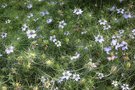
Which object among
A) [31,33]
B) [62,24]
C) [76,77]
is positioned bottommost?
[76,77]

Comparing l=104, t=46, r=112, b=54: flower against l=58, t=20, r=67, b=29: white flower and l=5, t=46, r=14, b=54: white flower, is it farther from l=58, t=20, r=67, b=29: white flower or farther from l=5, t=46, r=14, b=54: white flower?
l=5, t=46, r=14, b=54: white flower

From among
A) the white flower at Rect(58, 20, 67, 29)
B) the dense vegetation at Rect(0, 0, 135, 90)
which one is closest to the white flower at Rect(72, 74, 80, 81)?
the dense vegetation at Rect(0, 0, 135, 90)

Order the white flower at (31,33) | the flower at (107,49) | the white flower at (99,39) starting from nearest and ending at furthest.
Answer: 1. the flower at (107,49)
2. the white flower at (99,39)
3. the white flower at (31,33)

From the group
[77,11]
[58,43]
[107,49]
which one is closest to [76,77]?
[107,49]

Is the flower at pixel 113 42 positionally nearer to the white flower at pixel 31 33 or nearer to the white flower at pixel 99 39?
the white flower at pixel 99 39

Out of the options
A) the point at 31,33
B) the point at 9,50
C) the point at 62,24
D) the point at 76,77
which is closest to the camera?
the point at 76,77

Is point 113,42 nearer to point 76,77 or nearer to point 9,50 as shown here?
point 76,77

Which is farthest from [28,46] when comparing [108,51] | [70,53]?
[108,51]

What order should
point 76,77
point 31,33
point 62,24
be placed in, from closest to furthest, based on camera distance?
point 76,77 → point 31,33 → point 62,24

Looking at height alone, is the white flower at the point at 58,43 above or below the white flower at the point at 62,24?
below

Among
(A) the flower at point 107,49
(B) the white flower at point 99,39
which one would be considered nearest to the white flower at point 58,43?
(B) the white flower at point 99,39

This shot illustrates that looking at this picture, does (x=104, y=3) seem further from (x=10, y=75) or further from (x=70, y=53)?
(x=10, y=75)
